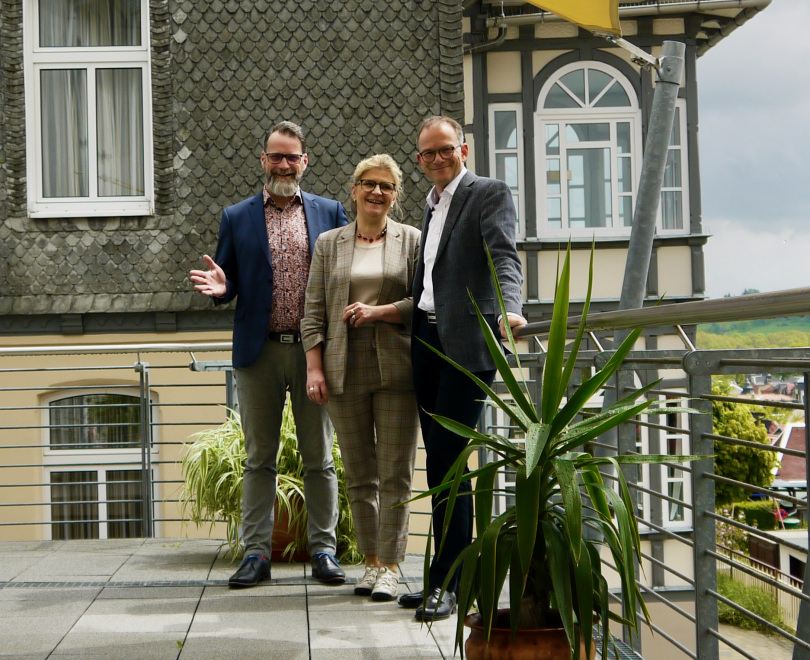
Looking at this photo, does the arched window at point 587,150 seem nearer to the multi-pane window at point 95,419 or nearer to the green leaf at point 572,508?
the multi-pane window at point 95,419


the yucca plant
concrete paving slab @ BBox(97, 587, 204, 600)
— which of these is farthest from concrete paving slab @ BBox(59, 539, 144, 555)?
concrete paving slab @ BBox(97, 587, 204, 600)

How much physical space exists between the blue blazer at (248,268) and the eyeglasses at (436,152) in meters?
0.70

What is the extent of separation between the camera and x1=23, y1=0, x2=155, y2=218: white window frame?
8805 mm

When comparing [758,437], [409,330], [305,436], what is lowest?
[758,437]

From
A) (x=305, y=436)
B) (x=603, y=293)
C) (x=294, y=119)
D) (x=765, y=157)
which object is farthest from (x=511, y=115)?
(x=765, y=157)

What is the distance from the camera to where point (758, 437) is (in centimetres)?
1614

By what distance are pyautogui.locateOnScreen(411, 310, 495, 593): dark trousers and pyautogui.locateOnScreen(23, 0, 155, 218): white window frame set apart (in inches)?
242

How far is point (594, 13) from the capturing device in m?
4.34

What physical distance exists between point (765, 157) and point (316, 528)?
432 ft

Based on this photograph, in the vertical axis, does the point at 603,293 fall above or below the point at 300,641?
above

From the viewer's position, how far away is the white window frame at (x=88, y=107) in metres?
8.80

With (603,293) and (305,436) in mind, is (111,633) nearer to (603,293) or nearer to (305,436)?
(305,436)

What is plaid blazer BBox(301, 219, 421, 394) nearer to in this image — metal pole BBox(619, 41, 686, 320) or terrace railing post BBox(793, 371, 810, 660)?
metal pole BBox(619, 41, 686, 320)

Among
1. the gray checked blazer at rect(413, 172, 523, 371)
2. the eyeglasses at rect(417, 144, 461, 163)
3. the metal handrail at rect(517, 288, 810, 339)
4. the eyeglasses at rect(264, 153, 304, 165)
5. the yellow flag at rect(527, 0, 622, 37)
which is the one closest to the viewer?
the metal handrail at rect(517, 288, 810, 339)
